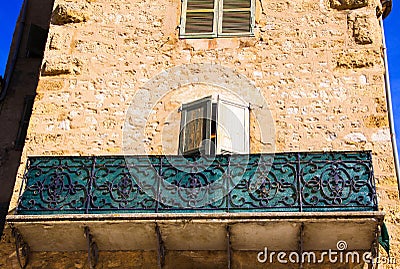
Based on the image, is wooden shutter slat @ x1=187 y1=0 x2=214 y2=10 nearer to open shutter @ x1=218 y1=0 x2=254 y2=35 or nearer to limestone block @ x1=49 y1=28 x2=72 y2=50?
open shutter @ x1=218 y1=0 x2=254 y2=35

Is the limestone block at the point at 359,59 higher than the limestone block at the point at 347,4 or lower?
lower

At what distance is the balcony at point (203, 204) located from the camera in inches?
259

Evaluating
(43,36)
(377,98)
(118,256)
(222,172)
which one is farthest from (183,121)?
(43,36)

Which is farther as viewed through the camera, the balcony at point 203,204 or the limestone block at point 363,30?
the limestone block at point 363,30

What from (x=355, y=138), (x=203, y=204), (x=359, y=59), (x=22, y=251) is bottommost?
(x=22, y=251)

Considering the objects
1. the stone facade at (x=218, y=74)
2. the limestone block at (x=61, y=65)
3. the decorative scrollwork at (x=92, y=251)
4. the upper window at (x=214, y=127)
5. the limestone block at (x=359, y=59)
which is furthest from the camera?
the limestone block at (x=61, y=65)

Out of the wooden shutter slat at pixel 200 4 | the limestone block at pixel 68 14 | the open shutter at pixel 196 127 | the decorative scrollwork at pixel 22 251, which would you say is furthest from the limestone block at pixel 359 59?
the decorative scrollwork at pixel 22 251

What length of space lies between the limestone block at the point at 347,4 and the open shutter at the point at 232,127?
212cm

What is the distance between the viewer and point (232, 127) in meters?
7.89

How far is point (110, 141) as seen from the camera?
26.6 feet

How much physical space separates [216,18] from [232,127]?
1.96 metres

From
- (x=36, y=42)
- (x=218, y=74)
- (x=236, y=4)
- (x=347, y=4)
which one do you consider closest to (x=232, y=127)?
(x=218, y=74)

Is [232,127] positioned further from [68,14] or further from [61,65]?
[68,14]

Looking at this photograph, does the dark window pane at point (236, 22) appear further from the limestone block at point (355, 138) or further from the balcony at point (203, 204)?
the balcony at point (203, 204)
